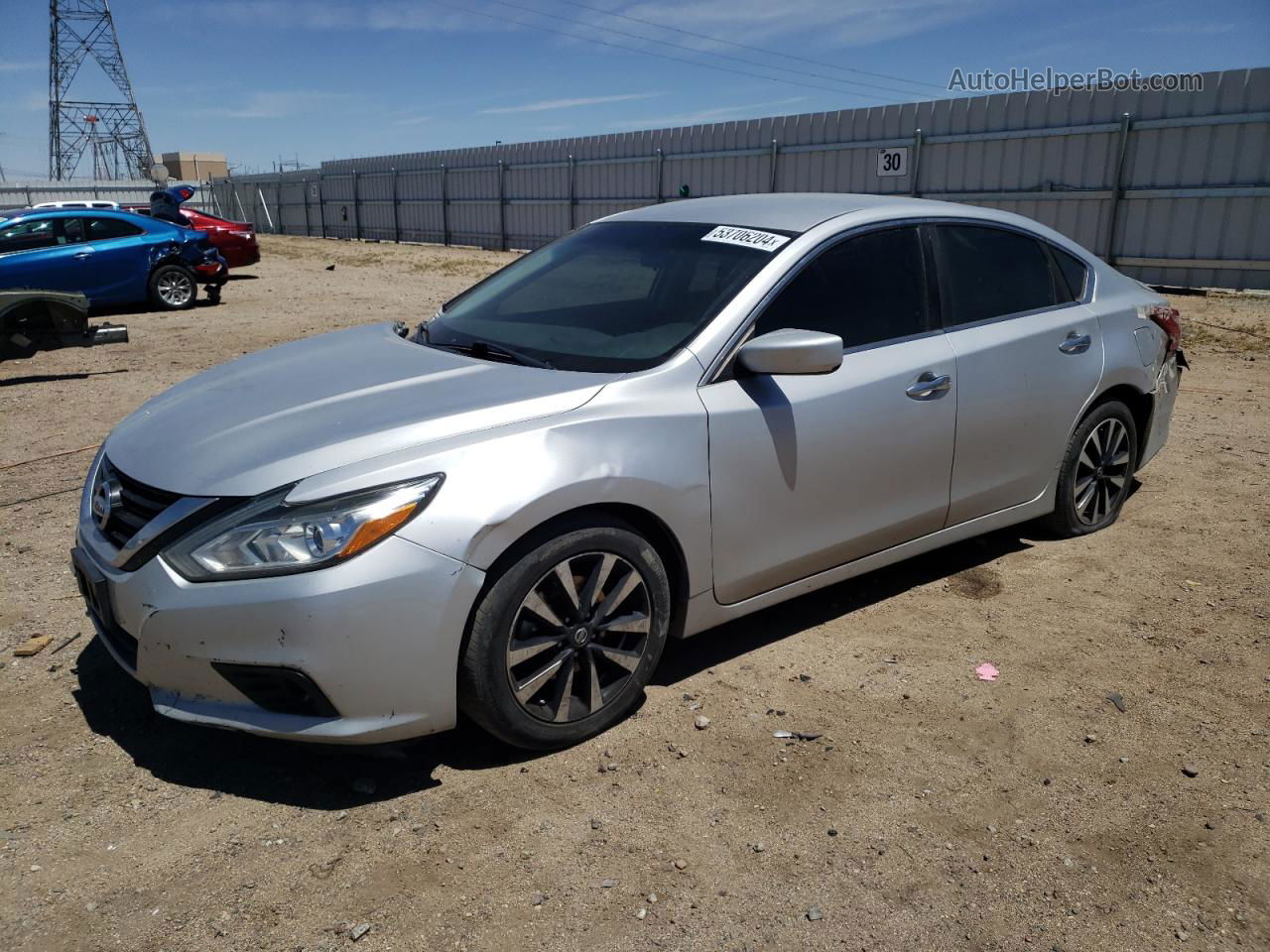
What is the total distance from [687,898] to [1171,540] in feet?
11.9

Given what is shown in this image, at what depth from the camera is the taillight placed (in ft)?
16.4

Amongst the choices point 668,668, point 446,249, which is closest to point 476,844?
point 668,668

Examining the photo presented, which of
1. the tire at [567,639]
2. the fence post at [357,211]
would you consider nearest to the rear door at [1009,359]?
the tire at [567,639]

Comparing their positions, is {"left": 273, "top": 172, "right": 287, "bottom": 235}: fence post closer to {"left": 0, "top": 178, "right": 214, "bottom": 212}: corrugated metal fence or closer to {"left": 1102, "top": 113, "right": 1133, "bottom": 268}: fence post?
{"left": 0, "top": 178, "right": 214, "bottom": 212}: corrugated metal fence

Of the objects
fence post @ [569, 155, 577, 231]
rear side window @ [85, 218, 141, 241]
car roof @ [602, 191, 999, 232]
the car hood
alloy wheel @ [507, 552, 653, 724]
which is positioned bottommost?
alloy wheel @ [507, 552, 653, 724]

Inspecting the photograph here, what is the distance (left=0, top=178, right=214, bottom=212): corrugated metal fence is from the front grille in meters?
41.8

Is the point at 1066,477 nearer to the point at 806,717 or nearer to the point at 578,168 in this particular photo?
the point at 806,717

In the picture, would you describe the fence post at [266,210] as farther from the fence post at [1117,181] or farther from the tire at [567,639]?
the tire at [567,639]

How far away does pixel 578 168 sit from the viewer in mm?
25172

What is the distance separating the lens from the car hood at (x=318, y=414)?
2809 millimetres

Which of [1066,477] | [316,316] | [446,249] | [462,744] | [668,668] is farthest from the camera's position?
[446,249]

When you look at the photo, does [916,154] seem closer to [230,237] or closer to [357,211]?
[230,237]

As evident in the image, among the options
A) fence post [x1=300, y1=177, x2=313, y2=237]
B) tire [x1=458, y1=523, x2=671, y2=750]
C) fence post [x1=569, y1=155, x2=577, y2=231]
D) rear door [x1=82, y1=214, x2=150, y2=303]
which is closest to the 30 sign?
fence post [x1=569, y1=155, x2=577, y2=231]

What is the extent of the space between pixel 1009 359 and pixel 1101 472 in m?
1.14
